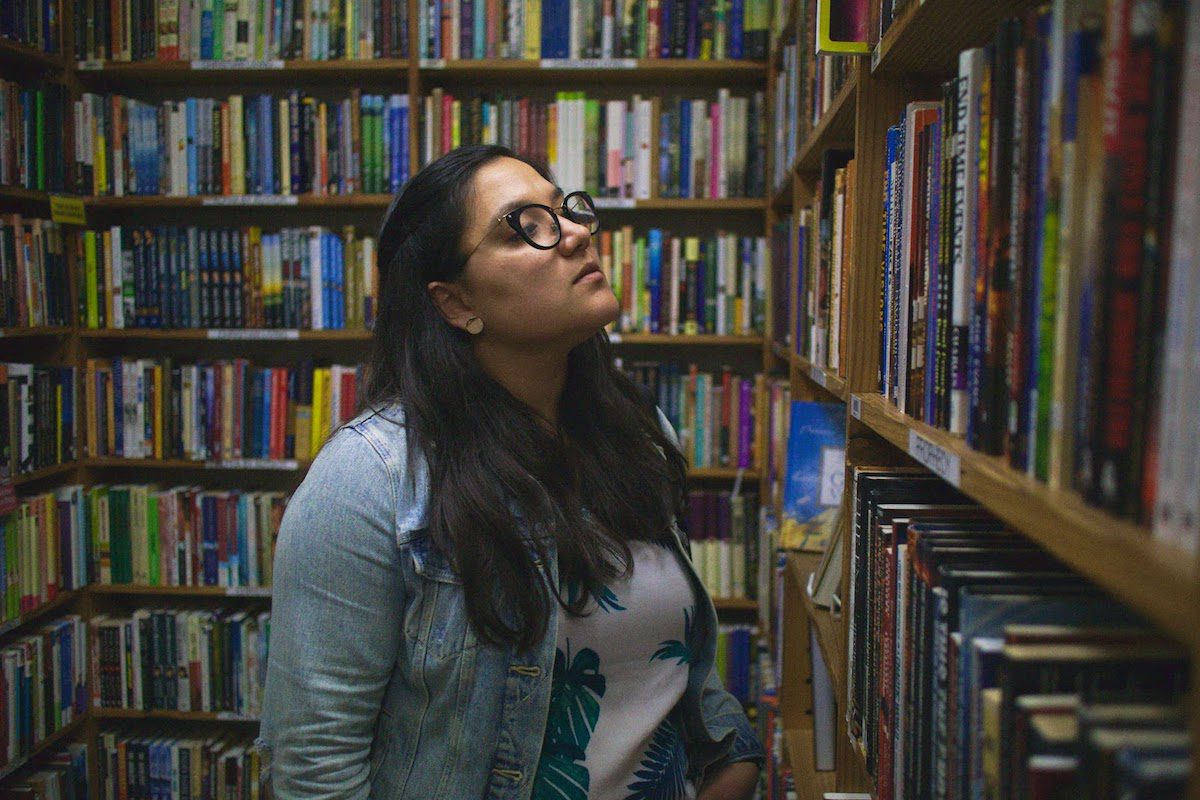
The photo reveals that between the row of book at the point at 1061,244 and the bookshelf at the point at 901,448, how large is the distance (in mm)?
23

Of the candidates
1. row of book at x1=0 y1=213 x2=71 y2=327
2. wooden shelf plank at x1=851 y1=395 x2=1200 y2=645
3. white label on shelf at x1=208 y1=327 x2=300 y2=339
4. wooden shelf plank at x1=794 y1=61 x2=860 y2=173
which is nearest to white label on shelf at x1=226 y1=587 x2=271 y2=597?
white label on shelf at x1=208 y1=327 x2=300 y2=339

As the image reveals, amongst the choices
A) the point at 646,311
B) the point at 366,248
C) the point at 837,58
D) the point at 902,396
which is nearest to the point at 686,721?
the point at 902,396

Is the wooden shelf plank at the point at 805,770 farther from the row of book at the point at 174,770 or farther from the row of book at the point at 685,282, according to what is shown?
the row of book at the point at 174,770

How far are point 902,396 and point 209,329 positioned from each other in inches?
90.0

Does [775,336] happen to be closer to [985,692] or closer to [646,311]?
[646,311]

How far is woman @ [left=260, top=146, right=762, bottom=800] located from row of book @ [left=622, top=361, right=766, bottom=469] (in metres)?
1.24

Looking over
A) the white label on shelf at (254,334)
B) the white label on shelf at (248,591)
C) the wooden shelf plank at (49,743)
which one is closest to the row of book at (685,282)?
the white label on shelf at (254,334)

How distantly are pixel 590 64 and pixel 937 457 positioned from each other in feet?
6.87

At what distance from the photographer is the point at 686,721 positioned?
1342 mm

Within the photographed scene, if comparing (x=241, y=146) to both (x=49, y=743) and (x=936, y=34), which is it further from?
(x=936, y=34)

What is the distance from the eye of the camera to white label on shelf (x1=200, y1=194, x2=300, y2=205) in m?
2.60

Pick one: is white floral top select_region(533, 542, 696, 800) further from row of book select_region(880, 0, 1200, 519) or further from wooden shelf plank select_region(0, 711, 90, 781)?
wooden shelf plank select_region(0, 711, 90, 781)

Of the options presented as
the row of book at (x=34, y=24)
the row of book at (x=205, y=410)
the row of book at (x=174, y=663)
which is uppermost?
the row of book at (x=34, y=24)

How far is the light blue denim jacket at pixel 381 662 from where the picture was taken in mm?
1057
